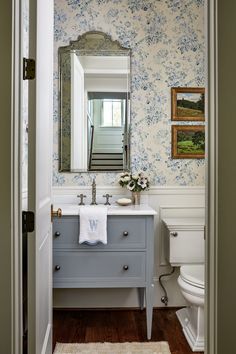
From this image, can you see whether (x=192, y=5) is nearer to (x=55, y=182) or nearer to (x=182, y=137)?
(x=182, y=137)

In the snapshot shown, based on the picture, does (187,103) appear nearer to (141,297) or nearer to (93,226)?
(93,226)

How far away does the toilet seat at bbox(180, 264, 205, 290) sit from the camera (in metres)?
2.21

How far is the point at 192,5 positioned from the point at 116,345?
2.97 meters

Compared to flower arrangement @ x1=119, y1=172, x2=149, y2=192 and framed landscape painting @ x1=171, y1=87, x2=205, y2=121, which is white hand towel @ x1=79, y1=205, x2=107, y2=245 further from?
framed landscape painting @ x1=171, y1=87, x2=205, y2=121

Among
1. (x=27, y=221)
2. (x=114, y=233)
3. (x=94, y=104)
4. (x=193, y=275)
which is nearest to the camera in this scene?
(x=27, y=221)

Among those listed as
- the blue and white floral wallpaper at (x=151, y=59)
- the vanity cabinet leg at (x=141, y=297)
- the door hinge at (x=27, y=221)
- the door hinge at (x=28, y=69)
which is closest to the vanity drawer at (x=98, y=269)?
the vanity cabinet leg at (x=141, y=297)

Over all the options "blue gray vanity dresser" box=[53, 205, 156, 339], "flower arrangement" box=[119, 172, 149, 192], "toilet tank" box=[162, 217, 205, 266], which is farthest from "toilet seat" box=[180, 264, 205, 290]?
"flower arrangement" box=[119, 172, 149, 192]

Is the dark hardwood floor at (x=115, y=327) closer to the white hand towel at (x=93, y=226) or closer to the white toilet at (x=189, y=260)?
the white toilet at (x=189, y=260)

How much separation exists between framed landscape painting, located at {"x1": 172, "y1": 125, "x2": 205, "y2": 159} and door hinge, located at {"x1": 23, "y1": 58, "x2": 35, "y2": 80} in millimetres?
1912

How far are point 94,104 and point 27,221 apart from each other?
1.89m

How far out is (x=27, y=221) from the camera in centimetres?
134
